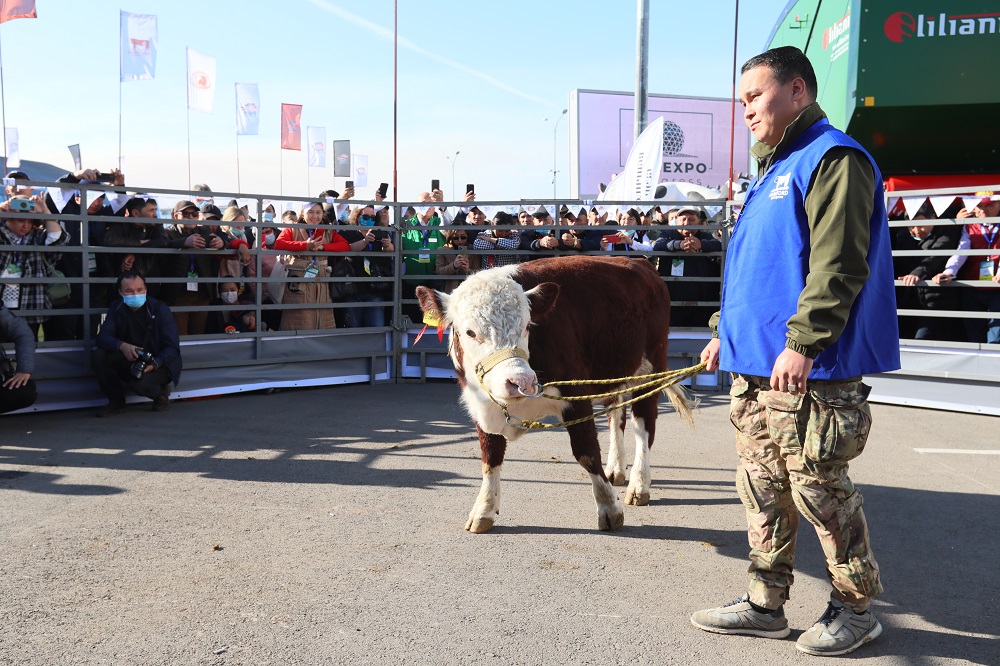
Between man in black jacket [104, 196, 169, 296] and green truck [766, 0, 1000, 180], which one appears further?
green truck [766, 0, 1000, 180]

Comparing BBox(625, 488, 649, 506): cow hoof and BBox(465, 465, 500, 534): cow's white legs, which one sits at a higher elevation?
BBox(465, 465, 500, 534): cow's white legs

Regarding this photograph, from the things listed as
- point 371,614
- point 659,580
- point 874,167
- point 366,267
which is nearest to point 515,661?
point 371,614

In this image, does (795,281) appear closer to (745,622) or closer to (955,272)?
(745,622)

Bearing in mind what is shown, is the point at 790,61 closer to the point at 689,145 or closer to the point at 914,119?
the point at 914,119

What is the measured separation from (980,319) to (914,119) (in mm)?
2808

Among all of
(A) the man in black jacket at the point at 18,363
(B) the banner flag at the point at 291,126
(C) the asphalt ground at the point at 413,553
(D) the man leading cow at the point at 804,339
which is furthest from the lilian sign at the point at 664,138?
(D) the man leading cow at the point at 804,339

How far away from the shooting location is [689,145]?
28.6 m

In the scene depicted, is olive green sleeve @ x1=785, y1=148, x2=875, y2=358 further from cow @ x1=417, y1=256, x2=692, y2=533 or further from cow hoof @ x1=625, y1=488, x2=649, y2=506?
cow hoof @ x1=625, y1=488, x2=649, y2=506

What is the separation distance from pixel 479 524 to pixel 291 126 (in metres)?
18.4

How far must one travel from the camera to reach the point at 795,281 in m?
3.06

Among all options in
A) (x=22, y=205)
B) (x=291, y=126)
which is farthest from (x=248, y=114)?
(x=22, y=205)

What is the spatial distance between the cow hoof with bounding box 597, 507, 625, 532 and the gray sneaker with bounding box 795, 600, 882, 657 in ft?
5.21

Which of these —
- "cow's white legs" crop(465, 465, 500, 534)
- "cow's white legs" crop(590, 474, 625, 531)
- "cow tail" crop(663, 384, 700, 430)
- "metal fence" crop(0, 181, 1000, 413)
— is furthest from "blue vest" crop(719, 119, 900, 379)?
"metal fence" crop(0, 181, 1000, 413)

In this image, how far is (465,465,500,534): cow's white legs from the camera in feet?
15.4
